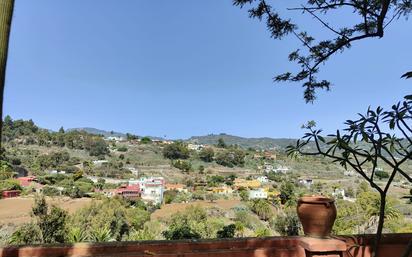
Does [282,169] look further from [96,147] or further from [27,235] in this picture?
[27,235]

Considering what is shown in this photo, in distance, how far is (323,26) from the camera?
8.28ft

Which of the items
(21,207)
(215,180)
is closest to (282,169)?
(215,180)

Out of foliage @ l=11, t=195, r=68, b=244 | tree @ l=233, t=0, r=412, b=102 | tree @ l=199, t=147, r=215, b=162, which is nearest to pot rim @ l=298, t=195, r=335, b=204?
tree @ l=233, t=0, r=412, b=102

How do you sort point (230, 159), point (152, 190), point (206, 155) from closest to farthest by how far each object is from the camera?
point (152, 190)
point (230, 159)
point (206, 155)

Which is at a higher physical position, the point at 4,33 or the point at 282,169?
the point at 4,33

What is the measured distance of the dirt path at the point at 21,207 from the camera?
793 inches

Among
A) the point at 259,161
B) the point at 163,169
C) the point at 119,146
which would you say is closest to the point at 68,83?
the point at 163,169

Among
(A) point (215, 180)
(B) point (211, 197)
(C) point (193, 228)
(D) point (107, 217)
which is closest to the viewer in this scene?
(C) point (193, 228)

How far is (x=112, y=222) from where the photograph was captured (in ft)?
55.5

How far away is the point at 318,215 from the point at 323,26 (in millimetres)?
1375

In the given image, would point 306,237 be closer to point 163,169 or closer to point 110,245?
point 110,245

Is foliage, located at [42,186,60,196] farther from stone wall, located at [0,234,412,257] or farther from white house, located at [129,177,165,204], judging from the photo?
stone wall, located at [0,234,412,257]

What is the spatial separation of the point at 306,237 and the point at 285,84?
1.28 m

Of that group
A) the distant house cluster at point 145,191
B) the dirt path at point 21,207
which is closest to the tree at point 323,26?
the dirt path at point 21,207
